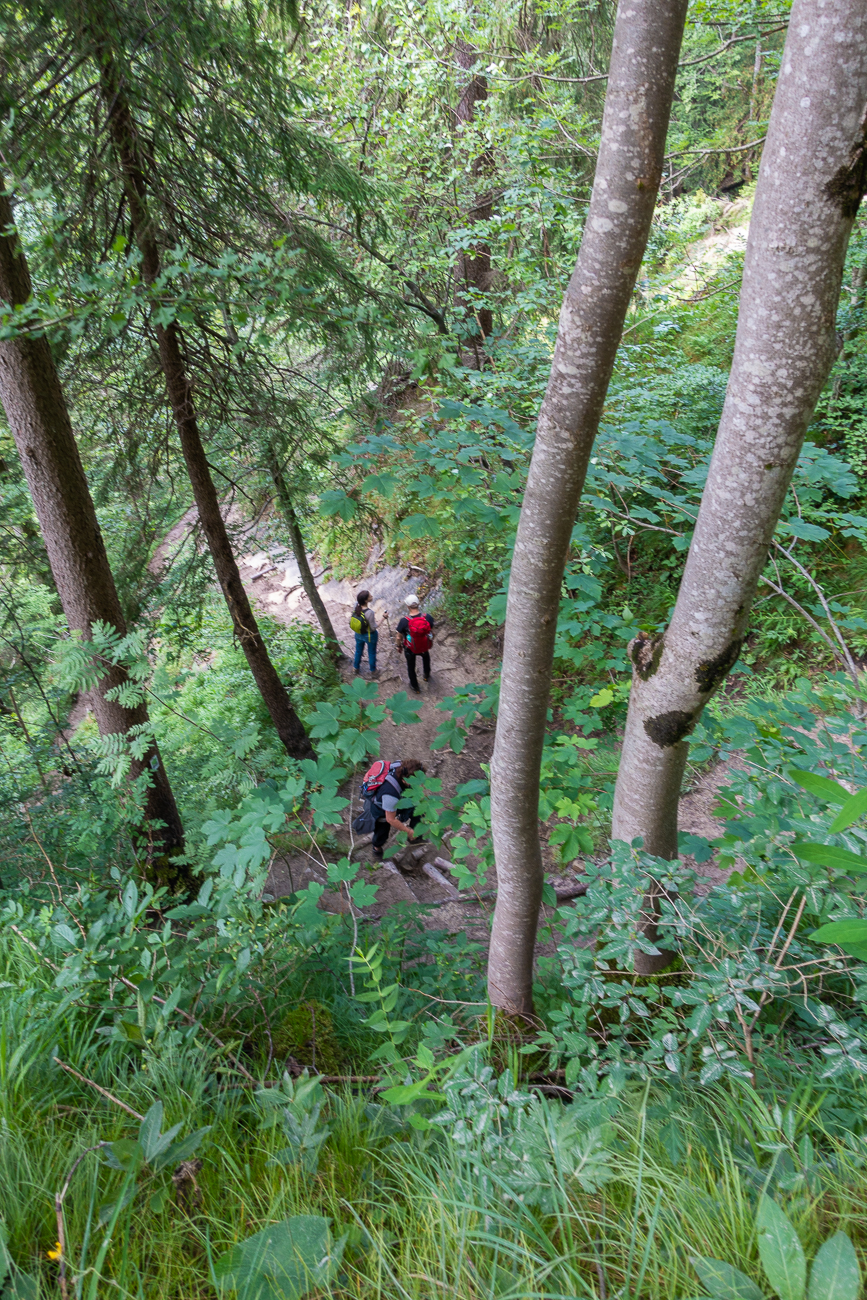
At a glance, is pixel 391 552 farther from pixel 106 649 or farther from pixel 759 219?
pixel 759 219

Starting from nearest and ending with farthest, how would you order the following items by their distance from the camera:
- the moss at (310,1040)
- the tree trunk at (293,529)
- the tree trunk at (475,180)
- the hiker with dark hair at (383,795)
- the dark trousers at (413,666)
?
the moss at (310,1040) < the hiker with dark hair at (383,795) < the tree trunk at (293,529) < the dark trousers at (413,666) < the tree trunk at (475,180)

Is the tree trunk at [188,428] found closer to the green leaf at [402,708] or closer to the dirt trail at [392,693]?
the dirt trail at [392,693]

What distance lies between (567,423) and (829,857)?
136 centimetres

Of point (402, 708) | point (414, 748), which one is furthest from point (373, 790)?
point (414, 748)

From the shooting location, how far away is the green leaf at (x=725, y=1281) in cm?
111

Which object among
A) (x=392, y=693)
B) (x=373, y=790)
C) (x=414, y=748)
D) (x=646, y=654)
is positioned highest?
(x=646, y=654)

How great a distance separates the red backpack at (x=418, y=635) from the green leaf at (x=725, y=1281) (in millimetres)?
8347

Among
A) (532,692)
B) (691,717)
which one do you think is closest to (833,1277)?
(691,717)

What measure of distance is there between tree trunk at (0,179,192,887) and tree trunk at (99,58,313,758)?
0.89 meters

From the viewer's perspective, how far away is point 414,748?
9.65m

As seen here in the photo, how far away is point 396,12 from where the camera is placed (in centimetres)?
816

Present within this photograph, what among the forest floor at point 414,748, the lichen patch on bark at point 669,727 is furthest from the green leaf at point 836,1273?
the forest floor at point 414,748

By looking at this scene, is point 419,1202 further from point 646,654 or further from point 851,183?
point 851,183

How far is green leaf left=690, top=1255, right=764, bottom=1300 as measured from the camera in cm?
111
